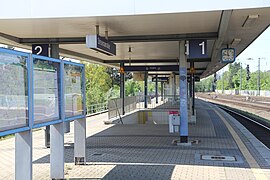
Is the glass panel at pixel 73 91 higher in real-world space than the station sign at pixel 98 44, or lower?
lower

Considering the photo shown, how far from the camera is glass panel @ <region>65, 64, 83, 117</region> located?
8.31 m

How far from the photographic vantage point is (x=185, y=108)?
12.8 meters

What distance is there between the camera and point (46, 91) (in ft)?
23.0

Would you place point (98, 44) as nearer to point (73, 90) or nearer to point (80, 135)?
point (73, 90)

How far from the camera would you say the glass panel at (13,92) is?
5379mm

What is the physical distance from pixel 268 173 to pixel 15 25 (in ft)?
22.4

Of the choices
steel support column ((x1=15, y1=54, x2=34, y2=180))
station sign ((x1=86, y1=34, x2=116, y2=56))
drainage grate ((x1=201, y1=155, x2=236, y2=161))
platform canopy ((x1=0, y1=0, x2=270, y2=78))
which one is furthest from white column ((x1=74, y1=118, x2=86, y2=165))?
steel support column ((x1=15, y1=54, x2=34, y2=180))

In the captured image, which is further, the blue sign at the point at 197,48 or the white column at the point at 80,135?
the blue sign at the point at 197,48

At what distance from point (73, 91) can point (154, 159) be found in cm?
294

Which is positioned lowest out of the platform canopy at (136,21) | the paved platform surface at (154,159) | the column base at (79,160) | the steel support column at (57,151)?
the paved platform surface at (154,159)

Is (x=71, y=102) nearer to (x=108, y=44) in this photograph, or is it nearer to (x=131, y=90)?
(x=108, y=44)

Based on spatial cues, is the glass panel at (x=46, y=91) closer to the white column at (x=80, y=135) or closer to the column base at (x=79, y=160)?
the white column at (x=80, y=135)

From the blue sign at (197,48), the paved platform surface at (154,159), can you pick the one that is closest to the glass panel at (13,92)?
the paved platform surface at (154,159)

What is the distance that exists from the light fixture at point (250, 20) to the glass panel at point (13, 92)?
566 cm
